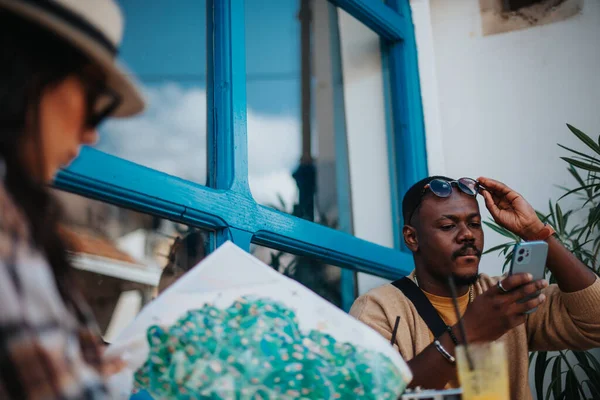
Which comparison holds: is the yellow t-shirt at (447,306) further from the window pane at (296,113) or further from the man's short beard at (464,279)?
the window pane at (296,113)

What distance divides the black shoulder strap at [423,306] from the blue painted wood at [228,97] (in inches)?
26.5

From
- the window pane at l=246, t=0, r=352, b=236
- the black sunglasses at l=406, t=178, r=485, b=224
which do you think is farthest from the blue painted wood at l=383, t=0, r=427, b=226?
the black sunglasses at l=406, t=178, r=485, b=224

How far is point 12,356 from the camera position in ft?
2.82

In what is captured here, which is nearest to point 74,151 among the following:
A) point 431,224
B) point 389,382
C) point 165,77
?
point 389,382

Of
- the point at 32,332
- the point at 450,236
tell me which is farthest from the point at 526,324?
the point at 32,332

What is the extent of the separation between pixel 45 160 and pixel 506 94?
3100mm

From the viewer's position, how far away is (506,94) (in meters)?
3.72

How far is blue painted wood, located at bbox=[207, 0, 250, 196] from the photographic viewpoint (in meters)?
2.57

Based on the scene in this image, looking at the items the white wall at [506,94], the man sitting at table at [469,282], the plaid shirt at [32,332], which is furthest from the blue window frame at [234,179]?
the plaid shirt at [32,332]

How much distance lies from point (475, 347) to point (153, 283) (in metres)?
1.32

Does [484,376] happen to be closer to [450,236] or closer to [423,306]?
[423,306]

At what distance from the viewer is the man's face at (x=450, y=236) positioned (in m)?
2.62

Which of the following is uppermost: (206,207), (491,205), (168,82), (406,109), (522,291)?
(168,82)

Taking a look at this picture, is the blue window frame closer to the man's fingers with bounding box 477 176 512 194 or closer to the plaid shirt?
the man's fingers with bounding box 477 176 512 194
